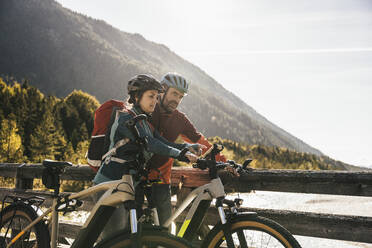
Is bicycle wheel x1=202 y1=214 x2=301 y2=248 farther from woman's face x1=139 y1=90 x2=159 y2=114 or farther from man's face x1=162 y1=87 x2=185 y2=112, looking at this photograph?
man's face x1=162 y1=87 x2=185 y2=112

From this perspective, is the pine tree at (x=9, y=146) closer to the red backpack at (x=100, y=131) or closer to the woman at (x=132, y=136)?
the red backpack at (x=100, y=131)

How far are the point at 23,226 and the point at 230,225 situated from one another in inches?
82.8

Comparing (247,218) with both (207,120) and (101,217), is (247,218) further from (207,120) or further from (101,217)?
(207,120)

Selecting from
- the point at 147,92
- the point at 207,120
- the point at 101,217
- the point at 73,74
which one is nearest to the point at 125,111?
the point at 147,92

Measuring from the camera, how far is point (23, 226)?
303cm

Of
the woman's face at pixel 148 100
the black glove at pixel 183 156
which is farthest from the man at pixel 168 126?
the black glove at pixel 183 156

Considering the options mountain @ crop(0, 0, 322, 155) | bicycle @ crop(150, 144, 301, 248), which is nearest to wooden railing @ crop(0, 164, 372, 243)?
bicycle @ crop(150, 144, 301, 248)

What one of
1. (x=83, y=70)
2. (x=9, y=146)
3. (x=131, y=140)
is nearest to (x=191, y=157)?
(x=131, y=140)

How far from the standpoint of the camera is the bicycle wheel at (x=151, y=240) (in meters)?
1.82

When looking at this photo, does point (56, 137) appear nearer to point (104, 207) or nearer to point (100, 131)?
point (100, 131)

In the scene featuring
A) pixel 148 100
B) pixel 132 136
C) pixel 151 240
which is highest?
pixel 148 100

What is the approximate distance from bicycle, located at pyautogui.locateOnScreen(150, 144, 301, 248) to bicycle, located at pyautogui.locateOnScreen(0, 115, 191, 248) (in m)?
0.54

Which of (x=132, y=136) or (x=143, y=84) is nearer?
(x=132, y=136)

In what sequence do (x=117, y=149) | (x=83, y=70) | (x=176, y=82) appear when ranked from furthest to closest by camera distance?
1. (x=83, y=70)
2. (x=176, y=82)
3. (x=117, y=149)
